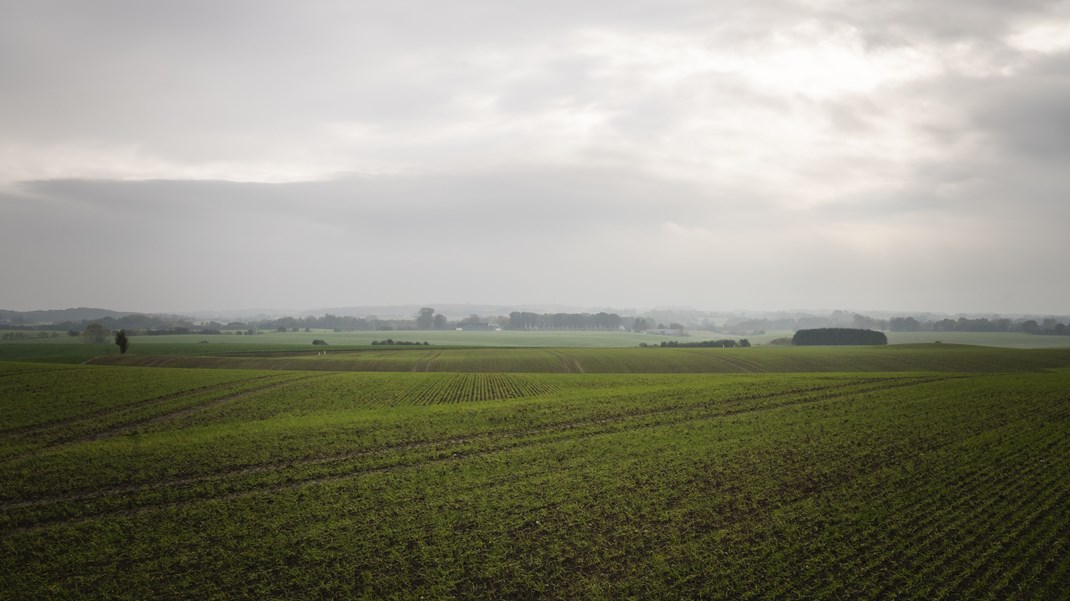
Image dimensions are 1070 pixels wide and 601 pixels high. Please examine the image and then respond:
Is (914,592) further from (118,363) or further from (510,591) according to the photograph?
(118,363)

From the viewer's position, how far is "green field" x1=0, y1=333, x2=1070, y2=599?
15352 millimetres

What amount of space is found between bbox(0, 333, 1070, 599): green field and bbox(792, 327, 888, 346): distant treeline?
86340mm

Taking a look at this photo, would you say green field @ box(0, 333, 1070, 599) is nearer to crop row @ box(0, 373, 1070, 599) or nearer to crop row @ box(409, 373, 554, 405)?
crop row @ box(0, 373, 1070, 599)

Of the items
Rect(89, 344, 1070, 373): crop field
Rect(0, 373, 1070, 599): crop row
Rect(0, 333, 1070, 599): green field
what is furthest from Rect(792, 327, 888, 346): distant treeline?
Rect(0, 373, 1070, 599): crop row

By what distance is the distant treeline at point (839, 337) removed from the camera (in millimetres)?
124312

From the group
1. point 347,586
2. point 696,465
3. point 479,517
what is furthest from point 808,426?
point 347,586

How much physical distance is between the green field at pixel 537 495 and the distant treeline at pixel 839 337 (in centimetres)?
8634

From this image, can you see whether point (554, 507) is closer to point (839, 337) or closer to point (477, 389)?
point (477, 389)

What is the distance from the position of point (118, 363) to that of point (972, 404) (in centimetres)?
8954

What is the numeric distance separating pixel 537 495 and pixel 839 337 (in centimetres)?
12265

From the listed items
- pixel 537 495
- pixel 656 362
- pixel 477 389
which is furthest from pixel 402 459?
pixel 656 362

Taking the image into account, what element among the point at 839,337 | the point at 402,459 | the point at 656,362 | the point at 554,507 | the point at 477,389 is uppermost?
the point at 839,337

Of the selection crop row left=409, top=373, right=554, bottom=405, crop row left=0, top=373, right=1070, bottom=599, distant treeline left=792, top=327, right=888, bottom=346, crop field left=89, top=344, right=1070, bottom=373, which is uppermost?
distant treeline left=792, top=327, right=888, bottom=346

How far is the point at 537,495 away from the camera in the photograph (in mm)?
21172
